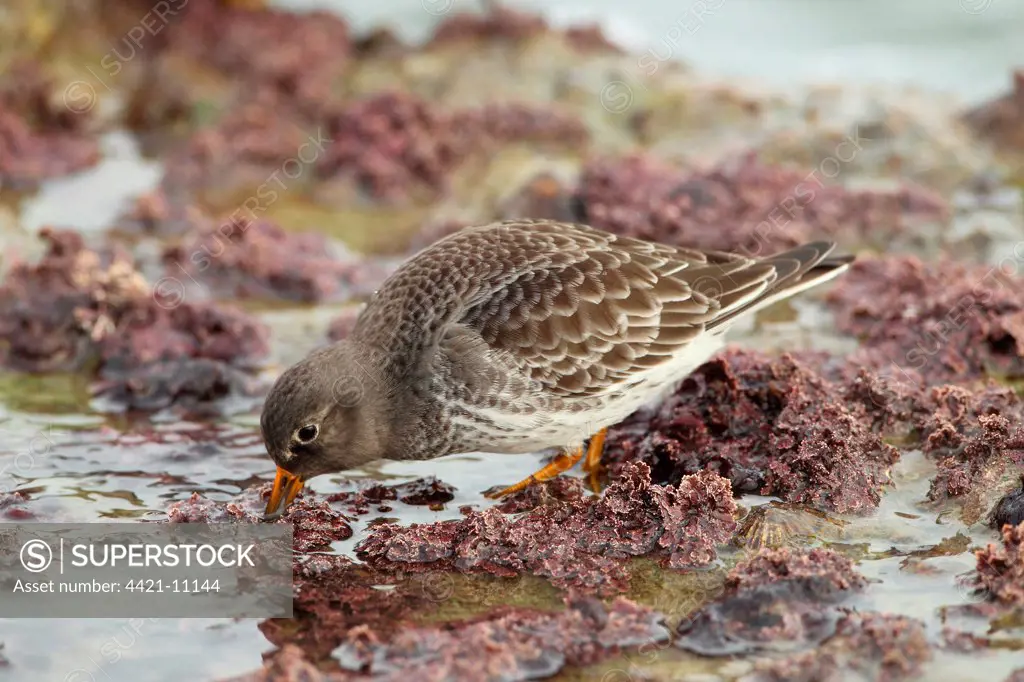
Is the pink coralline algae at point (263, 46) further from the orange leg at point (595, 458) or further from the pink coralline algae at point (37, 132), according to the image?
the orange leg at point (595, 458)

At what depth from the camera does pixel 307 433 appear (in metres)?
6.68

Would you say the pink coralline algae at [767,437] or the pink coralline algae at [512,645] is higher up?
the pink coralline algae at [767,437]

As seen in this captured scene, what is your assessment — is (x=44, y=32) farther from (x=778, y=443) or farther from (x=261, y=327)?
(x=778, y=443)

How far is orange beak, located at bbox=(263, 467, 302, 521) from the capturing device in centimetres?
668

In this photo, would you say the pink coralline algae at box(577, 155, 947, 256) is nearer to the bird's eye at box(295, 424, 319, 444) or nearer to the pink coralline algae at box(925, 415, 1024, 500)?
the pink coralline algae at box(925, 415, 1024, 500)

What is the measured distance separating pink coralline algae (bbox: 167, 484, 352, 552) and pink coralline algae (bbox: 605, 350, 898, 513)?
1.76m

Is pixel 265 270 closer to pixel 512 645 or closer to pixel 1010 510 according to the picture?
pixel 512 645

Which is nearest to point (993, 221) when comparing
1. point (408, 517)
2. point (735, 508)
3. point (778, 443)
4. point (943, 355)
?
point (943, 355)

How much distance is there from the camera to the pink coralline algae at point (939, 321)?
828 centimetres

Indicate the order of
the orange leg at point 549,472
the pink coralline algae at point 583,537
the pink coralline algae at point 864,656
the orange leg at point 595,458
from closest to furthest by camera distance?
the pink coralline algae at point 864,656, the pink coralline algae at point 583,537, the orange leg at point 549,472, the orange leg at point 595,458

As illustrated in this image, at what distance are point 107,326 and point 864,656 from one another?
6230 mm

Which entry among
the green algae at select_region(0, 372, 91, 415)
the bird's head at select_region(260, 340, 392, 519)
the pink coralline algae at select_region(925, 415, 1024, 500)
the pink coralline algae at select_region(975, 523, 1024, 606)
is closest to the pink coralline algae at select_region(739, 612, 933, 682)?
the pink coralline algae at select_region(975, 523, 1024, 606)

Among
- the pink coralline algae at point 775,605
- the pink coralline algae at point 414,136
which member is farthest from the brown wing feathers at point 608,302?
the pink coralline algae at point 414,136

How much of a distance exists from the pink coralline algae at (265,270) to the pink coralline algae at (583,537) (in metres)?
4.28
